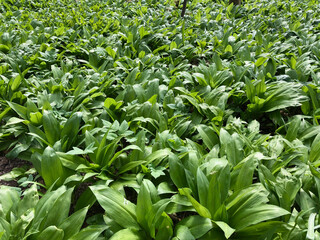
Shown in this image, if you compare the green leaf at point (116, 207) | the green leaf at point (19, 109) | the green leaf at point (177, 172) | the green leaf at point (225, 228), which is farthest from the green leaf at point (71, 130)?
the green leaf at point (225, 228)

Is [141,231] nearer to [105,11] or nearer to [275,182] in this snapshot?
[275,182]

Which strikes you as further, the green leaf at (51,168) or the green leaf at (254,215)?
the green leaf at (51,168)

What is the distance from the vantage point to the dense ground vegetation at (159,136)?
1596 millimetres

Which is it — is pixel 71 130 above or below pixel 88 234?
above

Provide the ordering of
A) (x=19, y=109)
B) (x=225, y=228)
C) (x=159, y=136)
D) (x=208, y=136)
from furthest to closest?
(x=19, y=109) → (x=208, y=136) → (x=159, y=136) → (x=225, y=228)

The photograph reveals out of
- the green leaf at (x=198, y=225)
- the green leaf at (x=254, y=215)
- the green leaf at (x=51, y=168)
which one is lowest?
the green leaf at (x=198, y=225)

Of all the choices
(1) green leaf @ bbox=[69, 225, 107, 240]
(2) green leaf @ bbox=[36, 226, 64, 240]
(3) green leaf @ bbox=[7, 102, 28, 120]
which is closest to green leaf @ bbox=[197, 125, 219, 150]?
(1) green leaf @ bbox=[69, 225, 107, 240]

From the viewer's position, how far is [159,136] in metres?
2.22

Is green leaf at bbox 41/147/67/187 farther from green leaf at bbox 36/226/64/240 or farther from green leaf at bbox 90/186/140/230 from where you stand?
green leaf at bbox 36/226/64/240

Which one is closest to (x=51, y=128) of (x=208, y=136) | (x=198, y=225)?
(x=208, y=136)

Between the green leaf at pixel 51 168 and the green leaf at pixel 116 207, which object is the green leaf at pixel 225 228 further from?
the green leaf at pixel 51 168

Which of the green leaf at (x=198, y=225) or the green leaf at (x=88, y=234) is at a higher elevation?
the green leaf at (x=88, y=234)

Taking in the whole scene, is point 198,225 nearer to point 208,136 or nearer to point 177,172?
point 177,172

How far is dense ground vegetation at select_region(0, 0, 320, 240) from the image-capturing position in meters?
1.60
